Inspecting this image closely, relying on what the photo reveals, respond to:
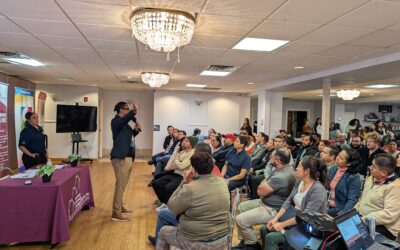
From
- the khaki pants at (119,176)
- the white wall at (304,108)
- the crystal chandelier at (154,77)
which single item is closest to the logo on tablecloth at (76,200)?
the khaki pants at (119,176)

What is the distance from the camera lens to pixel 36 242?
3158mm

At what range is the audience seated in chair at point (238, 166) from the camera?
4.18 m

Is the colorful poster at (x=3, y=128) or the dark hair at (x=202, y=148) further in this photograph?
the colorful poster at (x=3, y=128)

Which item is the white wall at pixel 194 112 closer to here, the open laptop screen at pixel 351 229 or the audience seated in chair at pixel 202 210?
the audience seated in chair at pixel 202 210

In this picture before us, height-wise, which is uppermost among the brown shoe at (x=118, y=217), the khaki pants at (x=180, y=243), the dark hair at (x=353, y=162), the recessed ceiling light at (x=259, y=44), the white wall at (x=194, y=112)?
the recessed ceiling light at (x=259, y=44)

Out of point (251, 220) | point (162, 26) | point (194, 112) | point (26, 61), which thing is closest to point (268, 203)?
point (251, 220)

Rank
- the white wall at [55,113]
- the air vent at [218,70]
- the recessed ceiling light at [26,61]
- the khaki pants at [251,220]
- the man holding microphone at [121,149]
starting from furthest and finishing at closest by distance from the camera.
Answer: the white wall at [55,113]
the air vent at [218,70]
the recessed ceiling light at [26,61]
the man holding microphone at [121,149]
the khaki pants at [251,220]

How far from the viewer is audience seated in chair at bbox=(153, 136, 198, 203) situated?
13.5 ft

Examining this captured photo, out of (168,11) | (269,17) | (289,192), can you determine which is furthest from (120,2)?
(289,192)

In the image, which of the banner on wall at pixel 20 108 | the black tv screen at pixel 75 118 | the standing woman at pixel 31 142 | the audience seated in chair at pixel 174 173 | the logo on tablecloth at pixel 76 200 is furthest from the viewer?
the black tv screen at pixel 75 118

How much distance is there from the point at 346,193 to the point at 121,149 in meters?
2.62

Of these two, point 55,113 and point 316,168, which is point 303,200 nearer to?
point 316,168

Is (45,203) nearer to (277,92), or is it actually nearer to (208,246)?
(208,246)

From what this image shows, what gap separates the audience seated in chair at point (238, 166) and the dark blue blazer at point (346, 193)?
1.40 metres
